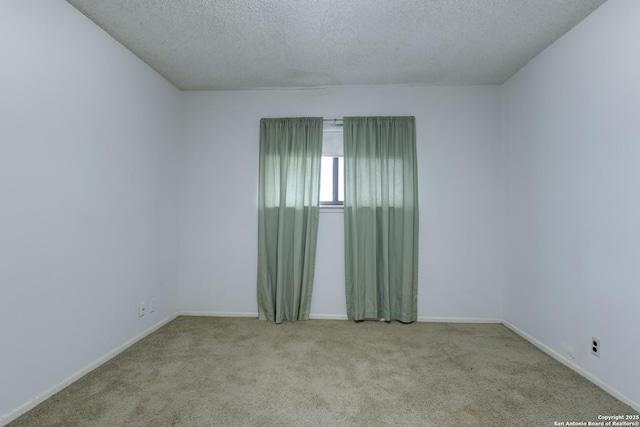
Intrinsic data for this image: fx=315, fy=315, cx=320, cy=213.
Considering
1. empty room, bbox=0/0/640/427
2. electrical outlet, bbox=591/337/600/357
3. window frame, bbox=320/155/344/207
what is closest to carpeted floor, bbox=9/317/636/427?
empty room, bbox=0/0/640/427

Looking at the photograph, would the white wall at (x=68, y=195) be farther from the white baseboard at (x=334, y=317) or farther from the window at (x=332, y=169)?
the window at (x=332, y=169)

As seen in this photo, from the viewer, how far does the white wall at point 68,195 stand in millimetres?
1699

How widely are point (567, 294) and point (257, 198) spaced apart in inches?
113

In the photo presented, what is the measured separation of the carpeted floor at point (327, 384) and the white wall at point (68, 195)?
30 centimetres

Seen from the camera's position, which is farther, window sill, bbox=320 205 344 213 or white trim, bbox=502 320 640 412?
window sill, bbox=320 205 344 213

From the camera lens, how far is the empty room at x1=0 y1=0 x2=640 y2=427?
5.98 ft

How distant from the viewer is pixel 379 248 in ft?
10.9

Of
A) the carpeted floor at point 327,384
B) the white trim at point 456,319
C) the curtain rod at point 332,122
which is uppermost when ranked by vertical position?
the curtain rod at point 332,122

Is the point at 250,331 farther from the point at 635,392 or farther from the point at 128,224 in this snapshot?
the point at 635,392

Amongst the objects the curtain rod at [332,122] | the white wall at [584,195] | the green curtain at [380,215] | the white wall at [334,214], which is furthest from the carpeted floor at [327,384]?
the curtain rod at [332,122]

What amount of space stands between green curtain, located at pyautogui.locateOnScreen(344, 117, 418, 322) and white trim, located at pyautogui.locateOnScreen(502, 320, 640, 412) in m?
0.99

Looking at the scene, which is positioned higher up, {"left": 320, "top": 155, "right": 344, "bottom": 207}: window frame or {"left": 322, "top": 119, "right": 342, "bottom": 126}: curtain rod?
{"left": 322, "top": 119, "right": 342, "bottom": 126}: curtain rod

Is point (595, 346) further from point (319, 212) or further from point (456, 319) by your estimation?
point (319, 212)

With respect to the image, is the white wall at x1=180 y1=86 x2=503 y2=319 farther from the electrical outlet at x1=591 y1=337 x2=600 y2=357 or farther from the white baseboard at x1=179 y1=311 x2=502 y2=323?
the electrical outlet at x1=591 y1=337 x2=600 y2=357
